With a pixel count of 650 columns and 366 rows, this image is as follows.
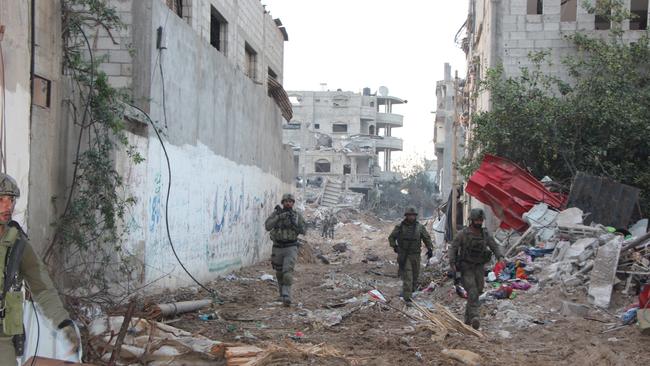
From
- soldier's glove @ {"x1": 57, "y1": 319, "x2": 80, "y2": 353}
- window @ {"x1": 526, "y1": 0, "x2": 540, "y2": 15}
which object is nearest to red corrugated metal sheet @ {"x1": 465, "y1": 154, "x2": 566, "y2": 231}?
window @ {"x1": 526, "y1": 0, "x2": 540, "y2": 15}

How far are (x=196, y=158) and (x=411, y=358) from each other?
22.1ft

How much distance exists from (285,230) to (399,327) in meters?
2.66

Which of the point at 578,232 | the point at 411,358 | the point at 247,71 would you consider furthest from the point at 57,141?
the point at 247,71

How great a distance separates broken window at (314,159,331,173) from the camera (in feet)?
196

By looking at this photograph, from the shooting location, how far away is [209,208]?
13938 mm

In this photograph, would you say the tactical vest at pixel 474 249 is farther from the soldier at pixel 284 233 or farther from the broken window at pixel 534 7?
the broken window at pixel 534 7

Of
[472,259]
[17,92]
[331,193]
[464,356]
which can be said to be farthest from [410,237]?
[331,193]

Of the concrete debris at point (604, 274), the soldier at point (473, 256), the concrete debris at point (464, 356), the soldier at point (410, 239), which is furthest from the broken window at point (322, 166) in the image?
the concrete debris at point (464, 356)

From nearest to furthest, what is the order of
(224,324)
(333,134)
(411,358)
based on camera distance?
(411,358) < (224,324) < (333,134)

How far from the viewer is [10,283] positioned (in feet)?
13.9

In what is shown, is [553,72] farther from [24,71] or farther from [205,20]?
[24,71]

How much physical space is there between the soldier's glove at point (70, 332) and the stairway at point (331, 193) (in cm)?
4499

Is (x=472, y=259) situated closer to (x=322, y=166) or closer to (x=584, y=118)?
(x=584, y=118)

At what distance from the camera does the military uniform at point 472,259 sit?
30.5ft
